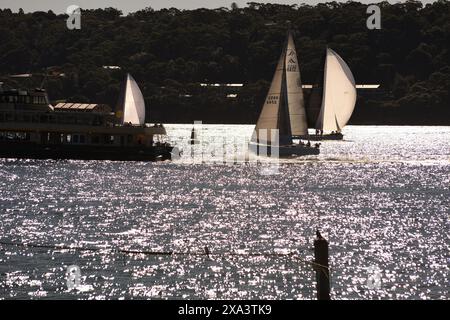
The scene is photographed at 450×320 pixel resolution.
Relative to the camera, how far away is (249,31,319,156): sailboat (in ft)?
438

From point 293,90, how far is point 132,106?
29984mm

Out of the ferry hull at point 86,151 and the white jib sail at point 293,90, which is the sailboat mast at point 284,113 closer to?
the white jib sail at point 293,90

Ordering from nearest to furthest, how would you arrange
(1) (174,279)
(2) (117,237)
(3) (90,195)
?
(1) (174,279) → (2) (117,237) → (3) (90,195)

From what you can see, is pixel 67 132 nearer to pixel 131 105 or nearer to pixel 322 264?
pixel 131 105

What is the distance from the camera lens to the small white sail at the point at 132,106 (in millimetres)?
156000

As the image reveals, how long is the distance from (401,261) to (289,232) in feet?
43.3

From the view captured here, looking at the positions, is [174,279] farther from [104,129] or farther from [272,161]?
→ [272,161]

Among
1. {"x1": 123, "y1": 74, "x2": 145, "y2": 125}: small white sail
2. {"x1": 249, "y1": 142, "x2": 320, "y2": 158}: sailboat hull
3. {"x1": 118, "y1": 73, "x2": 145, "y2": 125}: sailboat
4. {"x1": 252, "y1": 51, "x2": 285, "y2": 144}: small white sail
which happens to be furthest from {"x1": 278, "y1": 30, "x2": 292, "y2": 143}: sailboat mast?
{"x1": 123, "y1": 74, "x2": 145, "y2": 125}: small white sail

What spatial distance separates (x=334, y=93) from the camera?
543 ft

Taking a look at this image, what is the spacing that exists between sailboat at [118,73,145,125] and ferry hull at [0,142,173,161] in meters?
20.8

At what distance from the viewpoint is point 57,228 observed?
72188 millimetres

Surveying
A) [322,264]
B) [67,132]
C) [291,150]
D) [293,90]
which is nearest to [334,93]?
[293,90]

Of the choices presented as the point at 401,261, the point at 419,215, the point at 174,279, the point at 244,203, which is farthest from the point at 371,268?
the point at 244,203

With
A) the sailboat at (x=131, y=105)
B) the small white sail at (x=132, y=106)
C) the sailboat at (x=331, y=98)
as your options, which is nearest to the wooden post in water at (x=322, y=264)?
the sailboat at (x=131, y=105)
